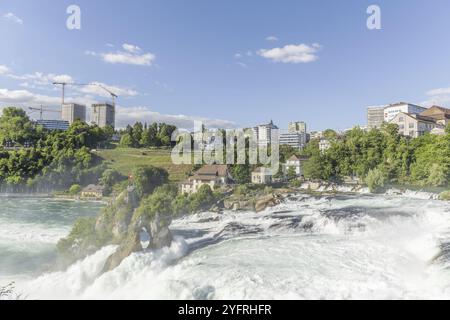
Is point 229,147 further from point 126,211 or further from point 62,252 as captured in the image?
point 62,252

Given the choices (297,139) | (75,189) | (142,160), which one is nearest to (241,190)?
(142,160)

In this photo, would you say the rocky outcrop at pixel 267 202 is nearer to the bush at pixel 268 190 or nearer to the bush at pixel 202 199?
the bush at pixel 268 190

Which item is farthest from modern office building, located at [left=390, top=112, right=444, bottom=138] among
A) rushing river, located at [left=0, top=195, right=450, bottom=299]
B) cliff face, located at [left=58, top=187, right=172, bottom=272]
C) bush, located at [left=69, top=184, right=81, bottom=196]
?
bush, located at [left=69, top=184, right=81, bottom=196]

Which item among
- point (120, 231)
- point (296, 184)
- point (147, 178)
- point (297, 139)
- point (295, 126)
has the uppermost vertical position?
point (297, 139)

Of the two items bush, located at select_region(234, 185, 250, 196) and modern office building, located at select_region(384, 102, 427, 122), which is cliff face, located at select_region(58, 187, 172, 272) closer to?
bush, located at select_region(234, 185, 250, 196)

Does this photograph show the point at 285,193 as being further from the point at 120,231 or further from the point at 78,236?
the point at 78,236
